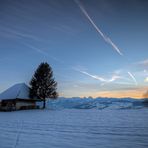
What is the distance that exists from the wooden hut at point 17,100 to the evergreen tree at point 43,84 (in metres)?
1.56

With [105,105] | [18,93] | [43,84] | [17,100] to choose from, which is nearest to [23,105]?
[17,100]

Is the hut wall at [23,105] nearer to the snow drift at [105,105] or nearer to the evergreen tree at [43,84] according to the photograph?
the evergreen tree at [43,84]

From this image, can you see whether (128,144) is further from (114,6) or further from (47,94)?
(47,94)

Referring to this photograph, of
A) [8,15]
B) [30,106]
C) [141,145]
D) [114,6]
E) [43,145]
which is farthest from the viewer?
[30,106]

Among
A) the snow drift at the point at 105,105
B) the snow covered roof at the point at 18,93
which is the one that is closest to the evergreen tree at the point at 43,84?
the snow covered roof at the point at 18,93

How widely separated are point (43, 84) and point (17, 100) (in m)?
6.24

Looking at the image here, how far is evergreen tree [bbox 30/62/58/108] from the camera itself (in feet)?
126

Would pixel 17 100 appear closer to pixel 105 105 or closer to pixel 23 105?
pixel 23 105

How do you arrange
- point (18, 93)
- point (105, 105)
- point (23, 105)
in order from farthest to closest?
point (105, 105) < point (23, 105) < point (18, 93)

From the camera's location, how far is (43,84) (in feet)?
128

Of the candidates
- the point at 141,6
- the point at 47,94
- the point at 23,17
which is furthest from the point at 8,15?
the point at 47,94

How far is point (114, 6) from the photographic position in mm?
11242

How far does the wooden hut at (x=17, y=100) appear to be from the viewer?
35.4 m

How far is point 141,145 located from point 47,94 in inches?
1325
